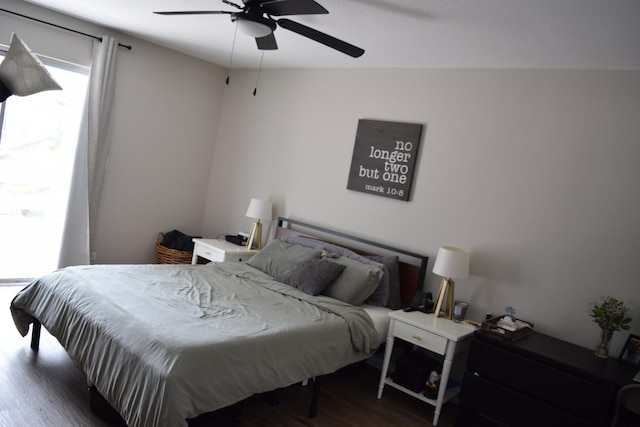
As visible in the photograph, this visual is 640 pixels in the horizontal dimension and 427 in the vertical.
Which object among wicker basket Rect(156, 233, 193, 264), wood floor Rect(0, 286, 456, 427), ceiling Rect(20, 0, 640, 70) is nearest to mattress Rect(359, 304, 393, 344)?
wood floor Rect(0, 286, 456, 427)

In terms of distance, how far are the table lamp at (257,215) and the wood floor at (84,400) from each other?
5.44 ft

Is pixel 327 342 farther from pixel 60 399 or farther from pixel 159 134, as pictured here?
pixel 159 134

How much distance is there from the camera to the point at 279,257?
3.79m

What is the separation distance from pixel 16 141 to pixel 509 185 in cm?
421

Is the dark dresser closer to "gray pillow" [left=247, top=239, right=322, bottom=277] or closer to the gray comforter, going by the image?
the gray comforter

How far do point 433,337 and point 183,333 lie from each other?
5.22 ft

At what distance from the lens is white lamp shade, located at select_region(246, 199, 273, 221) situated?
4398 mm

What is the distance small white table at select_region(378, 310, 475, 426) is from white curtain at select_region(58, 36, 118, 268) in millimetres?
2947

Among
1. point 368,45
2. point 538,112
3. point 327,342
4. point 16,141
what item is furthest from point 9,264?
point 538,112

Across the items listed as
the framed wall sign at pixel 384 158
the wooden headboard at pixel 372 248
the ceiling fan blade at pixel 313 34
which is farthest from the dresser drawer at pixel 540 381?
the ceiling fan blade at pixel 313 34

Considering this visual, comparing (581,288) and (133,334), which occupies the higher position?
(581,288)

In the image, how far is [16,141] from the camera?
409 centimetres

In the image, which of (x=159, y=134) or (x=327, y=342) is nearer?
(x=327, y=342)

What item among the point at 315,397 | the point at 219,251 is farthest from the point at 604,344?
the point at 219,251
